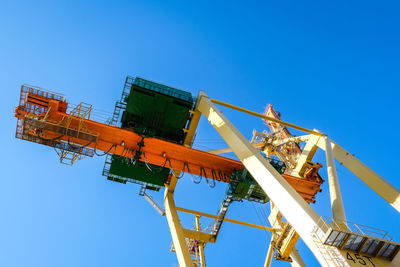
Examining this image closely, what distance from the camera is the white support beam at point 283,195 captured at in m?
7.76

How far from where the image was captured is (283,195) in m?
8.80

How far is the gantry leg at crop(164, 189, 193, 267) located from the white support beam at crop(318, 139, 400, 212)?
8845 mm

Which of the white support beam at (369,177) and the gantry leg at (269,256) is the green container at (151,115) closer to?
the white support beam at (369,177)

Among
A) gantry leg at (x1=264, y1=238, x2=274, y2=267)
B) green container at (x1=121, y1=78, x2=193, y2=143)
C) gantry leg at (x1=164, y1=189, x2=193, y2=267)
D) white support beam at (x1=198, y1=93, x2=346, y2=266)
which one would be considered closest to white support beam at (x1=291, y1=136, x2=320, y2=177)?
gantry leg at (x1=264, y1=238, x2=274, y2=267)

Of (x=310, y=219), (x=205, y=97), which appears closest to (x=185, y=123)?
(x=205, y=97)

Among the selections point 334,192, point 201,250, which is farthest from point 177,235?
point 334,192

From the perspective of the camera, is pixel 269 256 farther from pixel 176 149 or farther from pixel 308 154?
pixel 176 149

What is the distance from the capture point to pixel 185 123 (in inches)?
696

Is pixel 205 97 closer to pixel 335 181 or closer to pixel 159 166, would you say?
pixel 159 166

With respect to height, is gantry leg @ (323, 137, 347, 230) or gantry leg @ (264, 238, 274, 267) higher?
gantry leg @ (323, 137, 347, 230)

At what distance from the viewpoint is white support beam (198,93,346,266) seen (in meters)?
7.76

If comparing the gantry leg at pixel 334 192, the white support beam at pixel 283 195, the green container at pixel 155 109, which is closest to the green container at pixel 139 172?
the green container at pixel 155 109

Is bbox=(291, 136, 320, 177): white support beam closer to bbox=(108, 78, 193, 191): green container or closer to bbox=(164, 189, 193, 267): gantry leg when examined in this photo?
bbox=(108, 78, 193, 191): green container

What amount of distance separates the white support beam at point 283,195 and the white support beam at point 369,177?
561 cm
